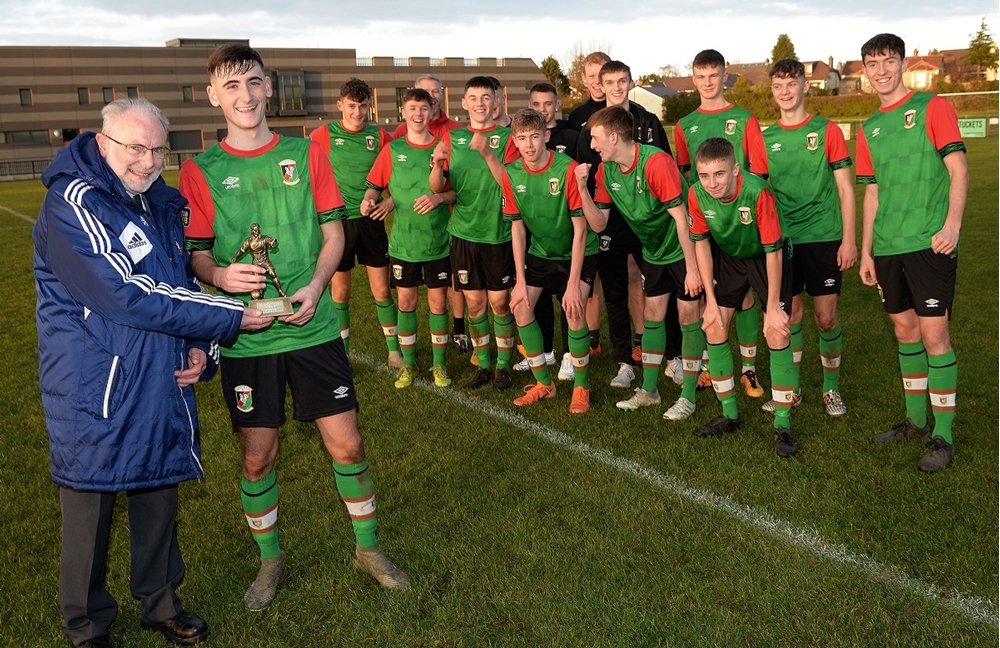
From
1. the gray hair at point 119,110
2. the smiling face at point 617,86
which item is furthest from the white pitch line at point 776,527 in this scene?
the gray hair at point 119,110

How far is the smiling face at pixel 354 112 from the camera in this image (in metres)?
6.47

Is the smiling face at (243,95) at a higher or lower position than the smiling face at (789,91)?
lower


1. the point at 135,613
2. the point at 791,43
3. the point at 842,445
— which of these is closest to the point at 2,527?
Result: the point at 135,613

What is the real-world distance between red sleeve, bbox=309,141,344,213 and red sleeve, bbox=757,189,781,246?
2551 mm

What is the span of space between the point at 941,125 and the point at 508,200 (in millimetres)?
2741

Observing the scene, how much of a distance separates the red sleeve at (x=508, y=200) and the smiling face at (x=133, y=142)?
3.09 metres

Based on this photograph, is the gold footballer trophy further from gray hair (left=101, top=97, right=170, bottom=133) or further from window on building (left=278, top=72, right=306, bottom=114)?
window on building (left=278, top=72, right=306, bottom=114)

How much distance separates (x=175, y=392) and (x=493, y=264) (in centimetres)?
347

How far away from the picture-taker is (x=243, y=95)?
3.09 meters

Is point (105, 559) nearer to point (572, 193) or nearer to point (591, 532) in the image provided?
point (591, 532)

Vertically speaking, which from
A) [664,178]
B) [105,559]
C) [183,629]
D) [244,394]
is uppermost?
[664,178]

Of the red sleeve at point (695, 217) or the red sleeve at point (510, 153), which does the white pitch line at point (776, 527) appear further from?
the red sleeve at point (510, 153)

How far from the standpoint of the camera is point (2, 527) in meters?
4.30

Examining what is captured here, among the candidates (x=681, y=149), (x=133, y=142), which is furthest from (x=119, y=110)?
(x=681, y=149)
